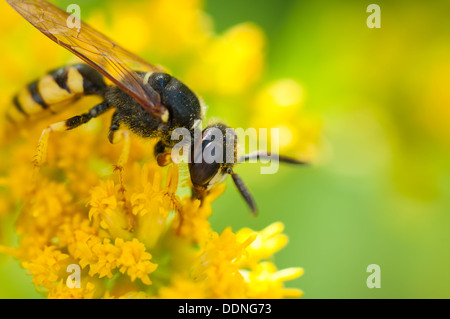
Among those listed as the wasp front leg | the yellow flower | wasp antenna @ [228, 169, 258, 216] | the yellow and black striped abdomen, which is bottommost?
the yellow flower

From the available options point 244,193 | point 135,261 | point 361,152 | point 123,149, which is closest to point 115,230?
point 135,261

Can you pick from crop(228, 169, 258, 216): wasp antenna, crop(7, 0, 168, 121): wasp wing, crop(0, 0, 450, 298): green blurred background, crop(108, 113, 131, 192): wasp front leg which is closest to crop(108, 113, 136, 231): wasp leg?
crop(108, 113, 131, 192): wasp front leg

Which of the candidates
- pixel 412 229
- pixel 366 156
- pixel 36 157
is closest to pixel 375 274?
pixel 412 229

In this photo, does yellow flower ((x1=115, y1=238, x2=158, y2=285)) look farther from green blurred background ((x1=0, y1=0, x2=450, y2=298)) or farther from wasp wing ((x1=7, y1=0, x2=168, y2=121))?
green blurred background ((x1=0, y1=0, x2=450, y2=298))

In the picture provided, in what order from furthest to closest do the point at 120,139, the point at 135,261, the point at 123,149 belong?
the point at 120,139 < the point at 123,149 < the point at 135,261

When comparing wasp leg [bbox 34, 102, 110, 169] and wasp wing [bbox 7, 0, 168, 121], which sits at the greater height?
wasp wing [bbox 7, 0, 168, 121]

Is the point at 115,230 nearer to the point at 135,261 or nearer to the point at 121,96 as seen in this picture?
Result: the point at 135,261

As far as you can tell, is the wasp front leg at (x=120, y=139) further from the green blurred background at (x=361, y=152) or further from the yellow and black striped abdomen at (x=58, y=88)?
the green blurred background at (x=361, y=152)
